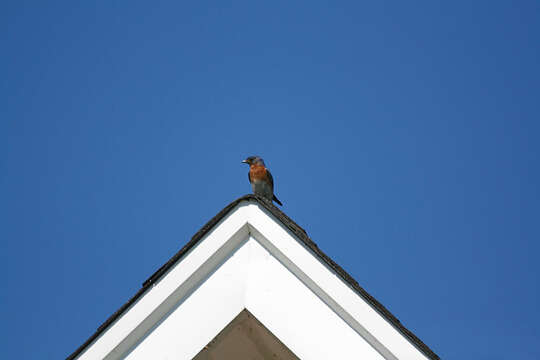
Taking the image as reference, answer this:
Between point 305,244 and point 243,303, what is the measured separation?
0.37 metres

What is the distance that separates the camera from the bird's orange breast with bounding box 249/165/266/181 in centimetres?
1061

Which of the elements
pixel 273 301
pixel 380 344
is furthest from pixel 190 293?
pixel 380 344

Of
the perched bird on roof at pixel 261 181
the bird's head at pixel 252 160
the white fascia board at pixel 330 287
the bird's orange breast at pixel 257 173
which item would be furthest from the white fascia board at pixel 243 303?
the bird's head at pixel 252 160

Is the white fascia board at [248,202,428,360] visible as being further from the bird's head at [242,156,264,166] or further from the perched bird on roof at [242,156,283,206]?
the bird's head at [242,156,264,166]

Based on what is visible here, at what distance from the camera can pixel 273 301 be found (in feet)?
8.95

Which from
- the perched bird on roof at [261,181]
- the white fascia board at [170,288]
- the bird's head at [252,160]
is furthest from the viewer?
the bird's head at [252,160]

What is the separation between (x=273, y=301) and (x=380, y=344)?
1.58ft

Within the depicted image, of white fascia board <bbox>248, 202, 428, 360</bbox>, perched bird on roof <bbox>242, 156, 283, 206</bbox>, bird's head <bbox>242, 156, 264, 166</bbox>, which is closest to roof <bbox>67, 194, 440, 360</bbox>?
white fascia board <bbox>248, 202, 428, 360</bbox>

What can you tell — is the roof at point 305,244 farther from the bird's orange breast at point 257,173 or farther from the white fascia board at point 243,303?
the bird's orange breast at point 257,173

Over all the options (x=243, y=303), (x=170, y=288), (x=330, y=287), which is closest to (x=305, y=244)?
(x=330, y=287)

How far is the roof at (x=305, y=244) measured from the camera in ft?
8.50

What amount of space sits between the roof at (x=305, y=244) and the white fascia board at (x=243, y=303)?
A: 17 mm

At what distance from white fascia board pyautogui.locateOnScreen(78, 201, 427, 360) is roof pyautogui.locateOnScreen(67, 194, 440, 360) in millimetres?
17

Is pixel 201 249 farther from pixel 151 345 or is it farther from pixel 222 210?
pixel 151 345
